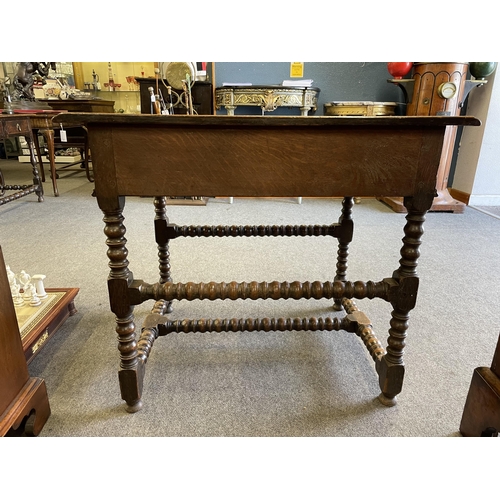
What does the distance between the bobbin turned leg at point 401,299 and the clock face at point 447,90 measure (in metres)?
2.35

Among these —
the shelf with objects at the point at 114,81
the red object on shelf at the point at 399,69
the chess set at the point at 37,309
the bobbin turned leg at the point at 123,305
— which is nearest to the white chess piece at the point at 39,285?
the chess set at the point at 37,309

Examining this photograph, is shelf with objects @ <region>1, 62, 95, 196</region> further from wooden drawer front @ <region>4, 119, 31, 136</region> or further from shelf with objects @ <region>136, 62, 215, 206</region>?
shelf with objects @ <region>136, 62, 215, 206</region>

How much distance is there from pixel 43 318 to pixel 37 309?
69 millimetres

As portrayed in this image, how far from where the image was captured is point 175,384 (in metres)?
1.10

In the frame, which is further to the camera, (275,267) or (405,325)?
(275,267)

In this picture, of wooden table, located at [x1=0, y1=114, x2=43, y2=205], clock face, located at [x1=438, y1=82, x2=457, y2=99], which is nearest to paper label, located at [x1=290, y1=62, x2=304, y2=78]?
clock face, located at [x1=438, y1=82, x2=457, y2=99]

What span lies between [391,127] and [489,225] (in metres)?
2.39

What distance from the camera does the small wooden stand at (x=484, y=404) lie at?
80cm

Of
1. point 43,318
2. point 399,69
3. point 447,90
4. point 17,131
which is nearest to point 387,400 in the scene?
point 43,318

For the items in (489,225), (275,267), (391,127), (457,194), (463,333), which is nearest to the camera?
(391,127)

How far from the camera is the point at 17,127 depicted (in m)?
2.77

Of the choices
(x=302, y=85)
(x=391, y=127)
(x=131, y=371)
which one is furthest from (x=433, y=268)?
(x=302, y=85)

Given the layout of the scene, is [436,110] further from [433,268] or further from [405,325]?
[405,325]

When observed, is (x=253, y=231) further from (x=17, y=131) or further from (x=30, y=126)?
(x=30, y=126)
